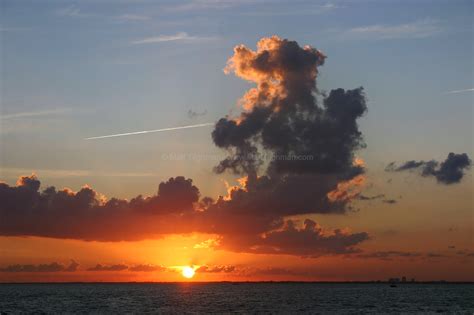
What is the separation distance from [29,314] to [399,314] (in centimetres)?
11082

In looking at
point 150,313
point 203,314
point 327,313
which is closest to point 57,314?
point 150,313

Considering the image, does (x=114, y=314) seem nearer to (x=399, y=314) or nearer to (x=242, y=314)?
(x=242, y=314)

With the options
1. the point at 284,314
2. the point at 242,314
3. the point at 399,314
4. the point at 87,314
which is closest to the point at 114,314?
the point at 87,314

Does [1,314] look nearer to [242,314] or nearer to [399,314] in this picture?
[242,314]

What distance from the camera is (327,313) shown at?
643 ft

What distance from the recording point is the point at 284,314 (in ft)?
632

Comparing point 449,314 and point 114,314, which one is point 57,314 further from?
point 449,314

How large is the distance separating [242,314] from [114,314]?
38669mm

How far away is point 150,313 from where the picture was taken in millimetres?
195625

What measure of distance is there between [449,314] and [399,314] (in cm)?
1428

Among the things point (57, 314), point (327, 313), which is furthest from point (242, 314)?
point (57, 314)

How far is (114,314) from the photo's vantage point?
641 ft

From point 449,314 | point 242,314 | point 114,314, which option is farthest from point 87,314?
point 449,314

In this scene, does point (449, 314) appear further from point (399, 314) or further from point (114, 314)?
point (114, 314)
